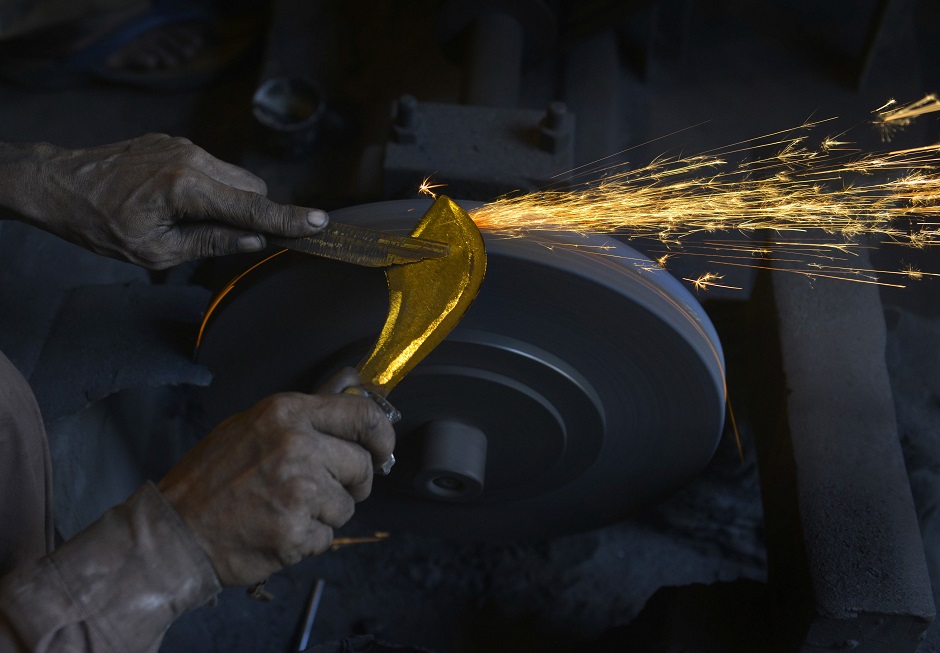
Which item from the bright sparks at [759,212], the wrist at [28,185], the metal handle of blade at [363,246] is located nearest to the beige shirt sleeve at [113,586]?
the metal handle of blade at [363,246]

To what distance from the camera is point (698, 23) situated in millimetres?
4672

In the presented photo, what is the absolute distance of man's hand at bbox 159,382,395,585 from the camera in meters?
Result: 1.56

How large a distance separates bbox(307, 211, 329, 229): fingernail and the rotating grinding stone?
26 cm

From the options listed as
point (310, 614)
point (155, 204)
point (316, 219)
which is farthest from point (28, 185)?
point (310, 614)

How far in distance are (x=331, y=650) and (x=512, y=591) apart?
0.82m

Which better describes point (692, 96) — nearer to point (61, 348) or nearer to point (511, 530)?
point (511, 530)

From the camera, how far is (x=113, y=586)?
1483mm

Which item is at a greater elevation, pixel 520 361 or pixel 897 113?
pixel 897 113

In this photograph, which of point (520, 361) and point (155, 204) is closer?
point (155, 204)

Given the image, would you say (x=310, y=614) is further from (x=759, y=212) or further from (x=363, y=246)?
(x=759, y=212)

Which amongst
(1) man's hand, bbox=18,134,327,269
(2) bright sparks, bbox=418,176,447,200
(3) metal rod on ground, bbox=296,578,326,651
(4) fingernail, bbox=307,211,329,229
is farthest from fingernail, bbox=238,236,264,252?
(3) metal rod on ground, bbox=296,578,326,651

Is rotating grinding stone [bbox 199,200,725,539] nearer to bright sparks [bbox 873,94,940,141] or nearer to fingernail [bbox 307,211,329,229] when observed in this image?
fingernail [bbox 307,211,329,229]

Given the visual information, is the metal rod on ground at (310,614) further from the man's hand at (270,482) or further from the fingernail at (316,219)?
the fingernail at (316,219)

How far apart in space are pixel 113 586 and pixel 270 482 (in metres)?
0.31
